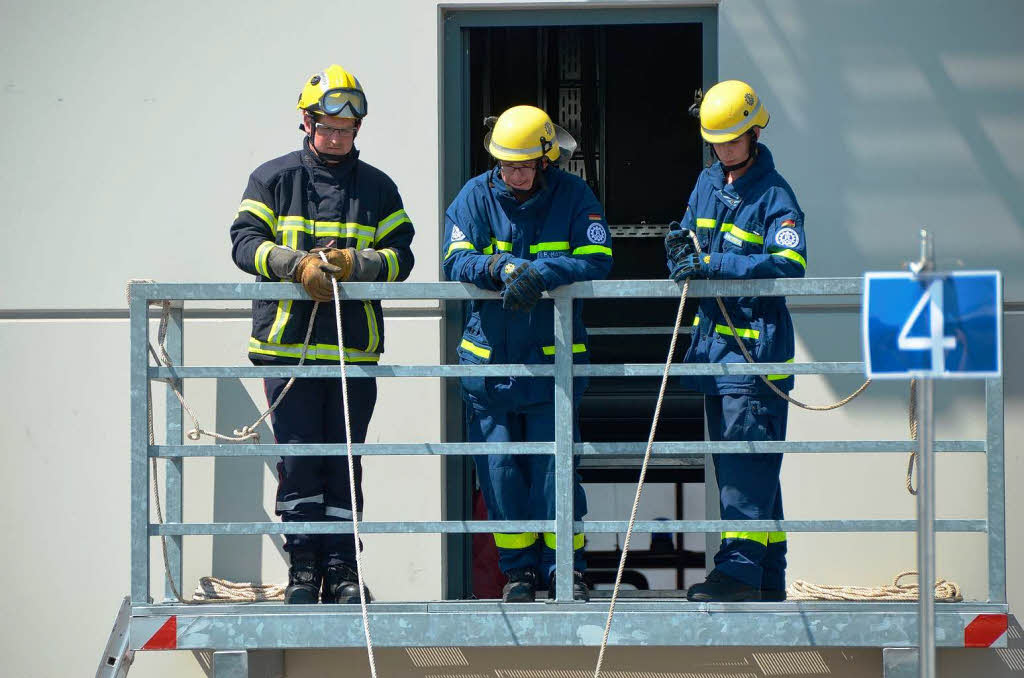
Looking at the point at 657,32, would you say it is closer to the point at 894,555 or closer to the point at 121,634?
the point at 894,555

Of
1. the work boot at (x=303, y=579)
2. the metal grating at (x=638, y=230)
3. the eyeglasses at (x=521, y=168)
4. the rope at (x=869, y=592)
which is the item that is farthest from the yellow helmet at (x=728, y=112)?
the metal grating at (x=638, y=230)

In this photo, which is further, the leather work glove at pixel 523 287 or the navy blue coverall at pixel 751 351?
Answer: the navy blue coverall at pixel 751 351

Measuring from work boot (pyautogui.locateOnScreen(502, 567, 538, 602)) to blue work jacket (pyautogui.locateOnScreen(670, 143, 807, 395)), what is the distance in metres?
0.88

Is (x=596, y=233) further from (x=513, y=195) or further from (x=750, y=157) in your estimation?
(x=750, y=157)

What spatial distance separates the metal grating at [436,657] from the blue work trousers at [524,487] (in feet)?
1.78

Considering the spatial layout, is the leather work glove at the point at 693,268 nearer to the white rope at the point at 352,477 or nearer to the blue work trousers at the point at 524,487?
the blue work trousers at the point at 524,487

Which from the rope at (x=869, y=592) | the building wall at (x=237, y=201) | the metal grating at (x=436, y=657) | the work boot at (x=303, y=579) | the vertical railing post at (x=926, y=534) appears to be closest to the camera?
the vertical railing post at (x=926, y=534)

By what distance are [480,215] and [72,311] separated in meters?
2.15

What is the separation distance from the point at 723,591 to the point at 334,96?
85.9 inches

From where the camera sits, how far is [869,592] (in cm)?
525

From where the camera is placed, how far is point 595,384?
7453mm

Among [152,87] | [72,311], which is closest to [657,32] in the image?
[152,87]

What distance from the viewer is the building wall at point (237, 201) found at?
545 centimetres

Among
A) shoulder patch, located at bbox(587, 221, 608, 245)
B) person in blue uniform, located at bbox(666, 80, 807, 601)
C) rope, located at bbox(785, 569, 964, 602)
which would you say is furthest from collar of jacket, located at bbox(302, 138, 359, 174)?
rope, located at bbox(785, 569, 964, 602)
